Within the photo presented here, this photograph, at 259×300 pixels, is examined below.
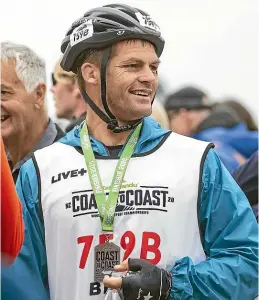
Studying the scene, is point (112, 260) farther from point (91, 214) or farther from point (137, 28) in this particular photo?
point (137, 28)

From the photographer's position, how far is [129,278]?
5.68 meters

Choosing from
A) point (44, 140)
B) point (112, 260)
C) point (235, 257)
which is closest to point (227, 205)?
point (235, 257)

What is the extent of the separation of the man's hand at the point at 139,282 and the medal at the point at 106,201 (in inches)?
6.4

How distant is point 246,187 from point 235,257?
234 cm

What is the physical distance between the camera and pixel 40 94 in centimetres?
782

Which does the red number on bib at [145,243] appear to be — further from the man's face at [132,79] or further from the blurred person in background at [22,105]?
the blurred person in background at [22,105]

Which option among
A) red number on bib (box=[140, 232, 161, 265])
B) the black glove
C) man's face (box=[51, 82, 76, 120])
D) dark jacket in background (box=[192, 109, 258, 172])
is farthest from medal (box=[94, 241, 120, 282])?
man's face (box=[51, 82, 76, 120])

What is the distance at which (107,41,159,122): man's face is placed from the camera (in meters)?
6.19

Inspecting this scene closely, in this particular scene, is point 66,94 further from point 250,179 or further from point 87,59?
point 87,59

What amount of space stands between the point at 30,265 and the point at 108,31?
125 cm

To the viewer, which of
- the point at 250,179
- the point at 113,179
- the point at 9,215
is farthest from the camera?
the point at 250,179

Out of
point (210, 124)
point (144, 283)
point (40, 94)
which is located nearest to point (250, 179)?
point (40, 94)

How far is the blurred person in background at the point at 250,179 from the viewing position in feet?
26.7

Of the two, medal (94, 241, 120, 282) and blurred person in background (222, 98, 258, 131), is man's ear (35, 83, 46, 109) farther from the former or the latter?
blurred person in background (222, 98, 258, 131)
